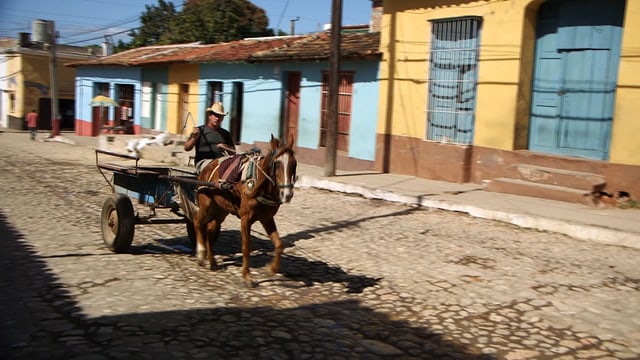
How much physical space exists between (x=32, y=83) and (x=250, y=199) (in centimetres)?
3600

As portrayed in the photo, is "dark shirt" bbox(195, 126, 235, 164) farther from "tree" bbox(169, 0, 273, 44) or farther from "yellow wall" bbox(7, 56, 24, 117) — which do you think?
"yellow wall" bbox(7, 56, 24, 117)

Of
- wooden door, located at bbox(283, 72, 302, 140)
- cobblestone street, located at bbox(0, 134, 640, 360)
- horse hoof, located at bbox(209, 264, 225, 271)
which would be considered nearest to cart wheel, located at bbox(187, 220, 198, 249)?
cobblestone street, located at bbox(0, 134, 640, 360)

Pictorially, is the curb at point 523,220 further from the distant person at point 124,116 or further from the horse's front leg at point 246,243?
the distant person at point 124,116

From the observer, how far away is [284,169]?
536 cm

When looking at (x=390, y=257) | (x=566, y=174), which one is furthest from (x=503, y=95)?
(x=390, y=257)

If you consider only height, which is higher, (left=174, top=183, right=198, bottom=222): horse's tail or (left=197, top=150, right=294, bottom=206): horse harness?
(left=197, top=150, right=294, bottom=206): horse harness

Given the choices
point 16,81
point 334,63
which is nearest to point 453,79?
point 334,63

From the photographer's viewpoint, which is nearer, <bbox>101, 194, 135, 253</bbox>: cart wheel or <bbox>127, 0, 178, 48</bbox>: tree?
<bbox>101, 194, 135, 253</bbox>: cart wheel

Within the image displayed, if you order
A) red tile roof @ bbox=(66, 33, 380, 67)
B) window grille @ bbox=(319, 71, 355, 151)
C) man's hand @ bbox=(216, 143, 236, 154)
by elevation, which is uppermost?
red tile roof @ bbox=(66, 33, 380, 67)

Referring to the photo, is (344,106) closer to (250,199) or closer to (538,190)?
(538,190)

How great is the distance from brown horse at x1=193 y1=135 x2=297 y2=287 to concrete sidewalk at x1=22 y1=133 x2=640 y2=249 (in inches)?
188

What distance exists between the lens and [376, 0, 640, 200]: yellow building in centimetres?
1042

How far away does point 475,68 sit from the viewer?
41.3 ft

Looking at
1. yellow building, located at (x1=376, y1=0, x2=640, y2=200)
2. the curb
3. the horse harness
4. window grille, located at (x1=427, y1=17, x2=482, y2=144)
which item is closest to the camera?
the horse harness
